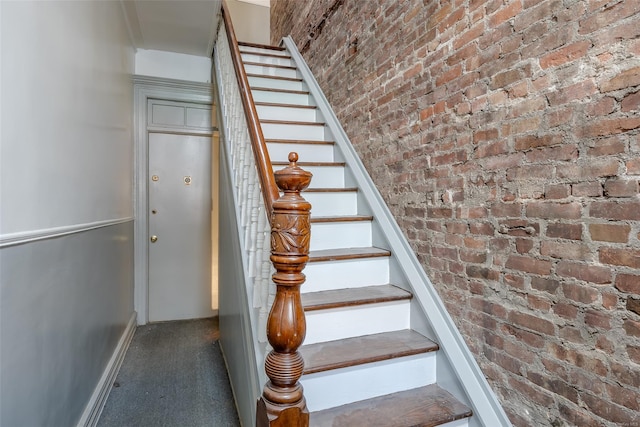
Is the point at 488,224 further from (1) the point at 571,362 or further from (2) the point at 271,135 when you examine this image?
(2) the point at 271,135

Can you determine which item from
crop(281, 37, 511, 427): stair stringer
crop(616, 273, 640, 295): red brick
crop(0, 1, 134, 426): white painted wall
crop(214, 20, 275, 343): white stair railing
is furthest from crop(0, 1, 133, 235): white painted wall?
crop(616, 273, 640, 295): red brick

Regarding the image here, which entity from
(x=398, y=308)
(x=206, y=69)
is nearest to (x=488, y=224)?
(x=398, y=308)

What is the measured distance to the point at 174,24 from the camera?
10.7 feet

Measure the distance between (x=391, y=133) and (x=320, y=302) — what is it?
1061 mm

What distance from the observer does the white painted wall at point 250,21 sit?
5.36 m

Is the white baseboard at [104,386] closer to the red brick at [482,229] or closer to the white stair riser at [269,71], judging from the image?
the red brick at [482,229]

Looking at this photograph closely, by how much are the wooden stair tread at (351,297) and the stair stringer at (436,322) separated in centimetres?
10

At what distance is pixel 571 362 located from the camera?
1117 millimetres

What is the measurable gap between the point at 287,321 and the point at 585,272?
90 centimetres

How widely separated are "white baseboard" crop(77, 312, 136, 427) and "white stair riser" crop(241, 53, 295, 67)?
110 inches

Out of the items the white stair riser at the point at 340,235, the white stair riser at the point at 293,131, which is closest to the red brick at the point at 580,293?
the white stair riser at the point at 340,235

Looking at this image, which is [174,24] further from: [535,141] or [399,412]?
[399,412]

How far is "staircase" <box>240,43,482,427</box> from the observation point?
1430 millimetres

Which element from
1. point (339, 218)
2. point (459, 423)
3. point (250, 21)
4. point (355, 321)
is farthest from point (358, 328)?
point (250, 21)
